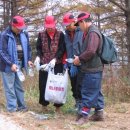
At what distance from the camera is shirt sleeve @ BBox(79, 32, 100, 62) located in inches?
250

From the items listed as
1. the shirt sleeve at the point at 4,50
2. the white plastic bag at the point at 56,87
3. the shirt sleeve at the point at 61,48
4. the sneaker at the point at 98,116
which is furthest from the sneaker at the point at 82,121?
the shirt sleeve at the point at 4,50

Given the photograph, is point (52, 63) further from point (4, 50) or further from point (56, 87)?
point (4, 50)

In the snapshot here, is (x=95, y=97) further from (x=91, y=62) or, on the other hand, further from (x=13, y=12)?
(x=13, y=12)

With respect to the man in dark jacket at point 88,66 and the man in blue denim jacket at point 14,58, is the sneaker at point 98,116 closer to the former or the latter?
the man in dark jacket at point 88,66

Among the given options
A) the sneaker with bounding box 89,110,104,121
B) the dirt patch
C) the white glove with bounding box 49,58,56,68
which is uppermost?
the white glove with bounding box 49,58,56,68

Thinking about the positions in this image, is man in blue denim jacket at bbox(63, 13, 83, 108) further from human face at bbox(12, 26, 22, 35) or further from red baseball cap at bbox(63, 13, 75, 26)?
human face at bbox(12, 26, 22, 35)

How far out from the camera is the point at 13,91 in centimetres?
753

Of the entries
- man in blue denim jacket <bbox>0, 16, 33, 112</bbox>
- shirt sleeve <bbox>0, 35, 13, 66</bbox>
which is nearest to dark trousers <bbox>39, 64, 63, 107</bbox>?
man in blue denim jacket <bbox>0, 16, 33, 112</bbox>

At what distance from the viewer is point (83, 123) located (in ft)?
22.0

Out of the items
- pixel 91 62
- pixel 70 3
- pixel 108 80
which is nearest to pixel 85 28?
pixel 91 62

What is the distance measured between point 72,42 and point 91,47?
1.02 m

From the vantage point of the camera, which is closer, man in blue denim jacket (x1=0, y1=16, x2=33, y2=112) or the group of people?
the group of people

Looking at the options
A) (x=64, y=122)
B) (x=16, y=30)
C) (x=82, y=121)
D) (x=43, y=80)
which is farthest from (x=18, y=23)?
(x=82, y=121)

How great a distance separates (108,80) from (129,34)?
16.7ft
